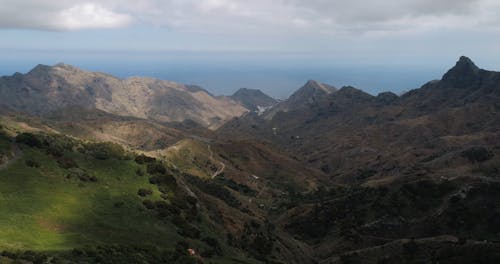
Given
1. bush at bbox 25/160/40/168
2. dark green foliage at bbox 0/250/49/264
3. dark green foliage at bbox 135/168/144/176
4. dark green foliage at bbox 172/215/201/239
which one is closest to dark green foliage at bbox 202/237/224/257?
Result: dark green foliage at bbox 172/215/201/239

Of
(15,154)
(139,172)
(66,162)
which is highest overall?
(15,154)

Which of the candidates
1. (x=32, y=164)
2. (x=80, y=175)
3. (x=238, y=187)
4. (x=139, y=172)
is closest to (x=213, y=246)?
(x=139, y=172)

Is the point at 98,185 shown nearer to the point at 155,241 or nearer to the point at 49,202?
the point at 49,202

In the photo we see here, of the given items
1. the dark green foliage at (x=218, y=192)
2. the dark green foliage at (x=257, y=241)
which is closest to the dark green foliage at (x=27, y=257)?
the dark green foliage at (x=257, y=241)

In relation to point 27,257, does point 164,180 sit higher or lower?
lower

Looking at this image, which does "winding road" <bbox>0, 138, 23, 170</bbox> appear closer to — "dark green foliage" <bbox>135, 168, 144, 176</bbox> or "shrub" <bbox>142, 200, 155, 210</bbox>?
"dark green foliage" <bbox>135, 168, 144, 176</bbox>

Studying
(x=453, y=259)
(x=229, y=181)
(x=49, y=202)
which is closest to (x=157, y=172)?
(x=49, y=202)

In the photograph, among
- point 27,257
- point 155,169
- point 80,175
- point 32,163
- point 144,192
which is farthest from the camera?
point 155,169

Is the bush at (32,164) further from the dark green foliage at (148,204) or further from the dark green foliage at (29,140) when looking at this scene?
the dark green foliage at (148,204)

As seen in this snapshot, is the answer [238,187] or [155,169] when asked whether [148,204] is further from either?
[238,187]
